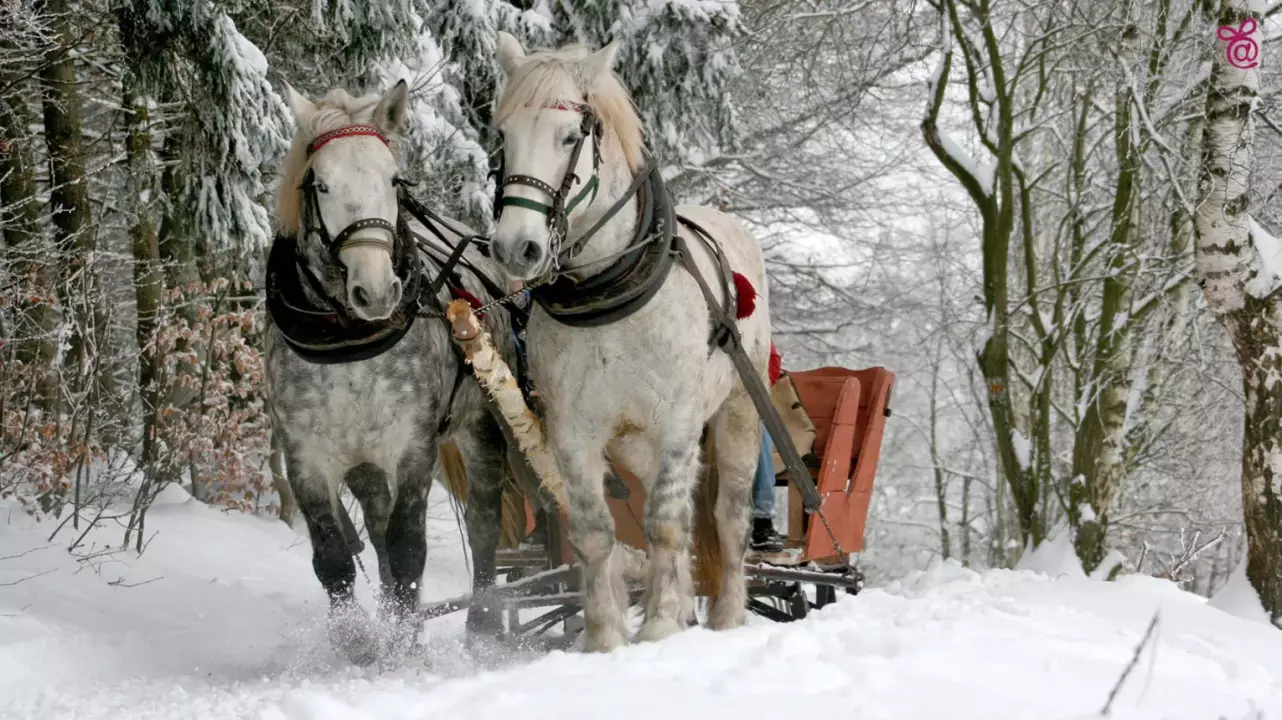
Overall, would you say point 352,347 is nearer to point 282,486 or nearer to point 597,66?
point 597,66

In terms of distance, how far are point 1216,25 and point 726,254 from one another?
8.92 ft

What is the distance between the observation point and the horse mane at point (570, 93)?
374 cm

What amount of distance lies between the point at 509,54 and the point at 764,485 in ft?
8.02

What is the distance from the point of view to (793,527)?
576 cm

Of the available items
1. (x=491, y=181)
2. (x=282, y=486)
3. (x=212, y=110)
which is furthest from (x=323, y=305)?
(x=282, y=486)

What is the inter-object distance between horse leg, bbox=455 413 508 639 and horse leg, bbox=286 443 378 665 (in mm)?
828

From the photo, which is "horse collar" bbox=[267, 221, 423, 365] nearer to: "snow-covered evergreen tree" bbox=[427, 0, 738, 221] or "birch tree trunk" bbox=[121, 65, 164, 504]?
"birch tree trunk" bbox=[121, 65, 164, 504]

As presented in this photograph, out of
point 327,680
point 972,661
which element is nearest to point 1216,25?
point 972,661

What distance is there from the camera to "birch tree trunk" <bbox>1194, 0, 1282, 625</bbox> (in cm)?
546

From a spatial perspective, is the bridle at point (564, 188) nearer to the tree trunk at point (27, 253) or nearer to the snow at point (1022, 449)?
the tree trunk at point (27, 253)

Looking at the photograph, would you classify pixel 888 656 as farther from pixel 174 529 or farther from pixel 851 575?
pixel 174 529

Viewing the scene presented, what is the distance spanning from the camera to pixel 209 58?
6883mm

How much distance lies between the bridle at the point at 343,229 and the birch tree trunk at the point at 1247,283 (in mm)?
3805

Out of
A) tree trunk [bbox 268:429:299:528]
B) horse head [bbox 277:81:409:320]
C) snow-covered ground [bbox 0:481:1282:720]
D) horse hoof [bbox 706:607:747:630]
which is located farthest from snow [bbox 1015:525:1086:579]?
tree trunk [bbox 268:429:299:528]
